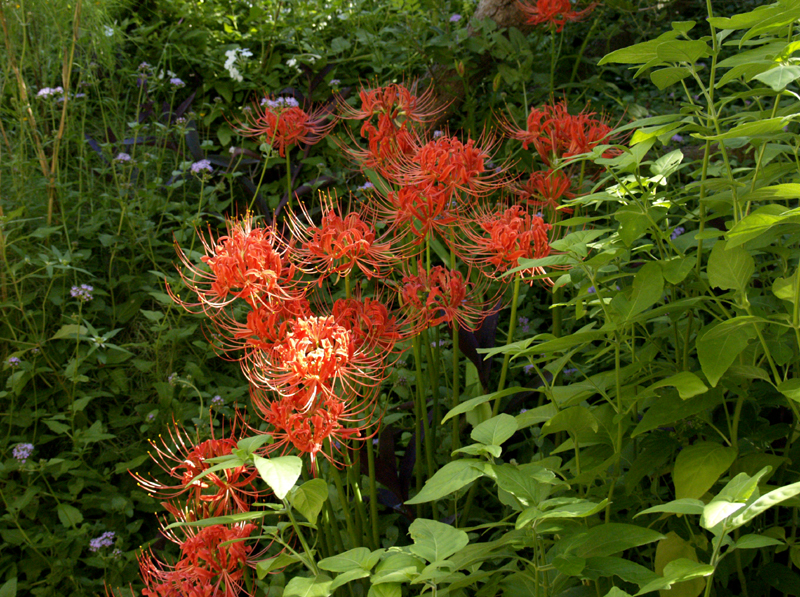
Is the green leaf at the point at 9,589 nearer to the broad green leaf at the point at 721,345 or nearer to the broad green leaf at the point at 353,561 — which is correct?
the broad green leaf at the point at 353,561

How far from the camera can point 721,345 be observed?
100cm

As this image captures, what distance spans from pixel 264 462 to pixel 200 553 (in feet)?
1.43

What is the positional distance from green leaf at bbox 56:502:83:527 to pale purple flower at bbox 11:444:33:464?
0.18m

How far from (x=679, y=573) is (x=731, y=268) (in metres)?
0.52

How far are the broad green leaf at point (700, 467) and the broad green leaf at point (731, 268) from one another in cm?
27

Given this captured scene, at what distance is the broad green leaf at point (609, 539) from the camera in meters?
0.94

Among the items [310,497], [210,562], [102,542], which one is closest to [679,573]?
[310,497]

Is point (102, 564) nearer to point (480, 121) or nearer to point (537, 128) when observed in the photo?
point (537, 128)

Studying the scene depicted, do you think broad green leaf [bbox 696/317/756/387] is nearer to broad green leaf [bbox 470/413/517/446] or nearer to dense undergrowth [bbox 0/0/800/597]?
dense undergrowth [bbox 0/0/800/597]

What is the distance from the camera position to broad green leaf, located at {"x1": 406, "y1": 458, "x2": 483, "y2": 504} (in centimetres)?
91

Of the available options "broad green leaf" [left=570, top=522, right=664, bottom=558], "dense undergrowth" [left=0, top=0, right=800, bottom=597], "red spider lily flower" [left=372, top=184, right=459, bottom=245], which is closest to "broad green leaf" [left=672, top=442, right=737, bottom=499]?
"dense undergrowth" [left=0, top=0, right=800, bottom=597]

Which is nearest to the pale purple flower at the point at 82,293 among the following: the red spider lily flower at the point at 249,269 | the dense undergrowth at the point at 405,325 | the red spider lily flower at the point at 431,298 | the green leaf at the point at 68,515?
the dense undergrowth at the point at 405,325

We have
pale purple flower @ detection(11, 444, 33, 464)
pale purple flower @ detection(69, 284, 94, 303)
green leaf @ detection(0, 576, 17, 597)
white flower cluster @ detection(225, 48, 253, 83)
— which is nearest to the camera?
green leaf @ detection(0, 576, 17, 597)

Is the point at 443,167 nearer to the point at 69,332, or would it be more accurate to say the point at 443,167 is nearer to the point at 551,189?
the point at 551,189
